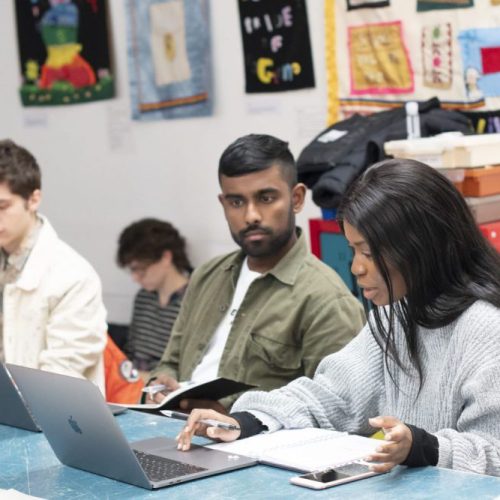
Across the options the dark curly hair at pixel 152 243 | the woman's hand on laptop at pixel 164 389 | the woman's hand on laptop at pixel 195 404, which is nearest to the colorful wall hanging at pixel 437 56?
the dark curly hair at pixel 152 243

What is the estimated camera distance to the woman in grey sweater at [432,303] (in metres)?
2.04

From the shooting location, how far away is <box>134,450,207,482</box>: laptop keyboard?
A: 79.7 inches

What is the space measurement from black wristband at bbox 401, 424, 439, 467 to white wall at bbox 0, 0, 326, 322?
8.49 ft

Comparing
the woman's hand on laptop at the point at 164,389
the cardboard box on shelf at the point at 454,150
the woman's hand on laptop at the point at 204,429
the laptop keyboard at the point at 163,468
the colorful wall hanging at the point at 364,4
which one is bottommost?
the woman's hand on laptop at the point at 164,389

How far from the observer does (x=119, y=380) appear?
11.7ft

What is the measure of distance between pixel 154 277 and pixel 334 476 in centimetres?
312

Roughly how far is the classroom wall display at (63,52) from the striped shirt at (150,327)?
3.62ft

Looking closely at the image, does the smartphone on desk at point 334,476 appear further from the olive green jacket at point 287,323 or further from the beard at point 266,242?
the beard at point 266,242

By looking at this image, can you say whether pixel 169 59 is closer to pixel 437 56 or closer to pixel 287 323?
pixel 437 56

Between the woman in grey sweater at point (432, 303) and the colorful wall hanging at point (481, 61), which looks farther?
the colorful wall hanging at point (481, 61)

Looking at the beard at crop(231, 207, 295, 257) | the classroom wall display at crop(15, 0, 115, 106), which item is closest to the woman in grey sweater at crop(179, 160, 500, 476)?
the beard at crop(231, 207, 295, 257)

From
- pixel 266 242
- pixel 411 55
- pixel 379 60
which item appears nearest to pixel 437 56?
pixel 411 55

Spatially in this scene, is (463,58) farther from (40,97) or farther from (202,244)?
(40,97)

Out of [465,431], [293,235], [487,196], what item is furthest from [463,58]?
[465,431]
